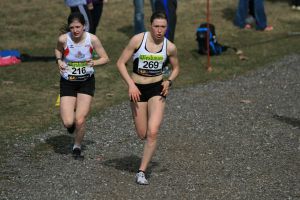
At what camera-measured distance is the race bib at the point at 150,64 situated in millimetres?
8383

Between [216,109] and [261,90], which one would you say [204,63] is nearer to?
[261,90]

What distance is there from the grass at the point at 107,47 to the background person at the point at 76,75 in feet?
3.81

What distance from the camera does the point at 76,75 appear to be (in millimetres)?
9266

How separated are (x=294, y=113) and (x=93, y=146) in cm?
367

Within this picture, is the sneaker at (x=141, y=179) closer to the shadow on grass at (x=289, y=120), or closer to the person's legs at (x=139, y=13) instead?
the shadow on grass at (x=289, y=120)

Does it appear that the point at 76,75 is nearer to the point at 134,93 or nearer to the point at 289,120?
the point at 134,93

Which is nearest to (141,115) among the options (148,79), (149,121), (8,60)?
(149,121)

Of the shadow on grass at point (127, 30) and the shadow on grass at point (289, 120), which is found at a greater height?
the shadow on grass at point (289, 120)

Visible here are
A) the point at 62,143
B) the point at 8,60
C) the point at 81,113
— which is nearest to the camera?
the point at 81,113

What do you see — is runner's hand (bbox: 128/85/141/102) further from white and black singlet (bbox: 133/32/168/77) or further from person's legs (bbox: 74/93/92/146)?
person's legs (bbox: 74/93/92/146)

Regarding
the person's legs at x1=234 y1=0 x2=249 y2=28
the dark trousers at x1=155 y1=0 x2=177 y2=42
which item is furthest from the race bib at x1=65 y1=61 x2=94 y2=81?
the person's legs at x1=234 y1=0 x2=249 y2=28

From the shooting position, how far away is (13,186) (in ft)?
26.5

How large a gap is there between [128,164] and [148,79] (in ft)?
3.89

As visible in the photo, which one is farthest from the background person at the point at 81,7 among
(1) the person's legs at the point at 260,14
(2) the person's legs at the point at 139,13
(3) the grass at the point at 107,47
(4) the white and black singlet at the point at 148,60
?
(1) the person's legs at the point at 260,14
